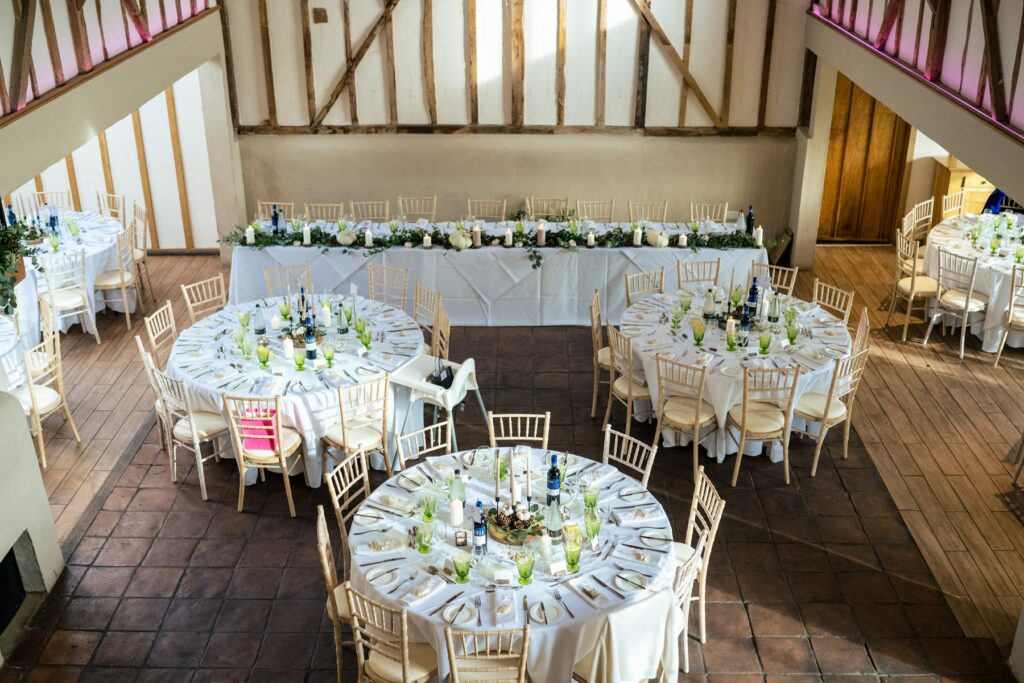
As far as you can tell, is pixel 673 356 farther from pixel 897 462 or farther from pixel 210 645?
pixel 210 645

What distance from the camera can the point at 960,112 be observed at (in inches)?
280

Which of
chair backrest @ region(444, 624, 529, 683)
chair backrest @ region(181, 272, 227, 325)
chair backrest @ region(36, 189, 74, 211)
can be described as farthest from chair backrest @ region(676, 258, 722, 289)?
chair backrest @ region(36, 189, 74, 211)

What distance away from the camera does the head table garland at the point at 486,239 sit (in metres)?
10.6

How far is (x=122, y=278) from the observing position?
1064 centimetres

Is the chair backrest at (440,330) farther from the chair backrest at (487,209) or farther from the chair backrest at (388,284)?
the chair backrest at (487,209)

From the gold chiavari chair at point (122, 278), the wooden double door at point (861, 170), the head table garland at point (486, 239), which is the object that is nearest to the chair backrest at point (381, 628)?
the head table garland at point (486, 239)

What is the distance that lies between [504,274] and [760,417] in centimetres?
384

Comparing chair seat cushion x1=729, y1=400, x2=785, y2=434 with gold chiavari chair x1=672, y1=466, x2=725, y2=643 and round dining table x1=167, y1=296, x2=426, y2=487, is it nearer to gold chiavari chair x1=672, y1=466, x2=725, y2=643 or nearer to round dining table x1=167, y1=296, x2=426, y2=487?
gold chiavari chair x1=672, y1=466, x2=725, y2=643

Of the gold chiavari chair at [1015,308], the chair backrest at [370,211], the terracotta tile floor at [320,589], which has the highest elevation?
the chair backrest at [370,211]

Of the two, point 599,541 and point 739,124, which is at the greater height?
point 739,124

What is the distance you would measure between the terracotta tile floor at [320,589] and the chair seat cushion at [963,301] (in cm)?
264

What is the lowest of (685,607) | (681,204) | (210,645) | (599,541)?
(210,645)

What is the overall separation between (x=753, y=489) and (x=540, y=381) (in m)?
2.59

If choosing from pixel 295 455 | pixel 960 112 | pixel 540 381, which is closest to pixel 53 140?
pixel 295 455
